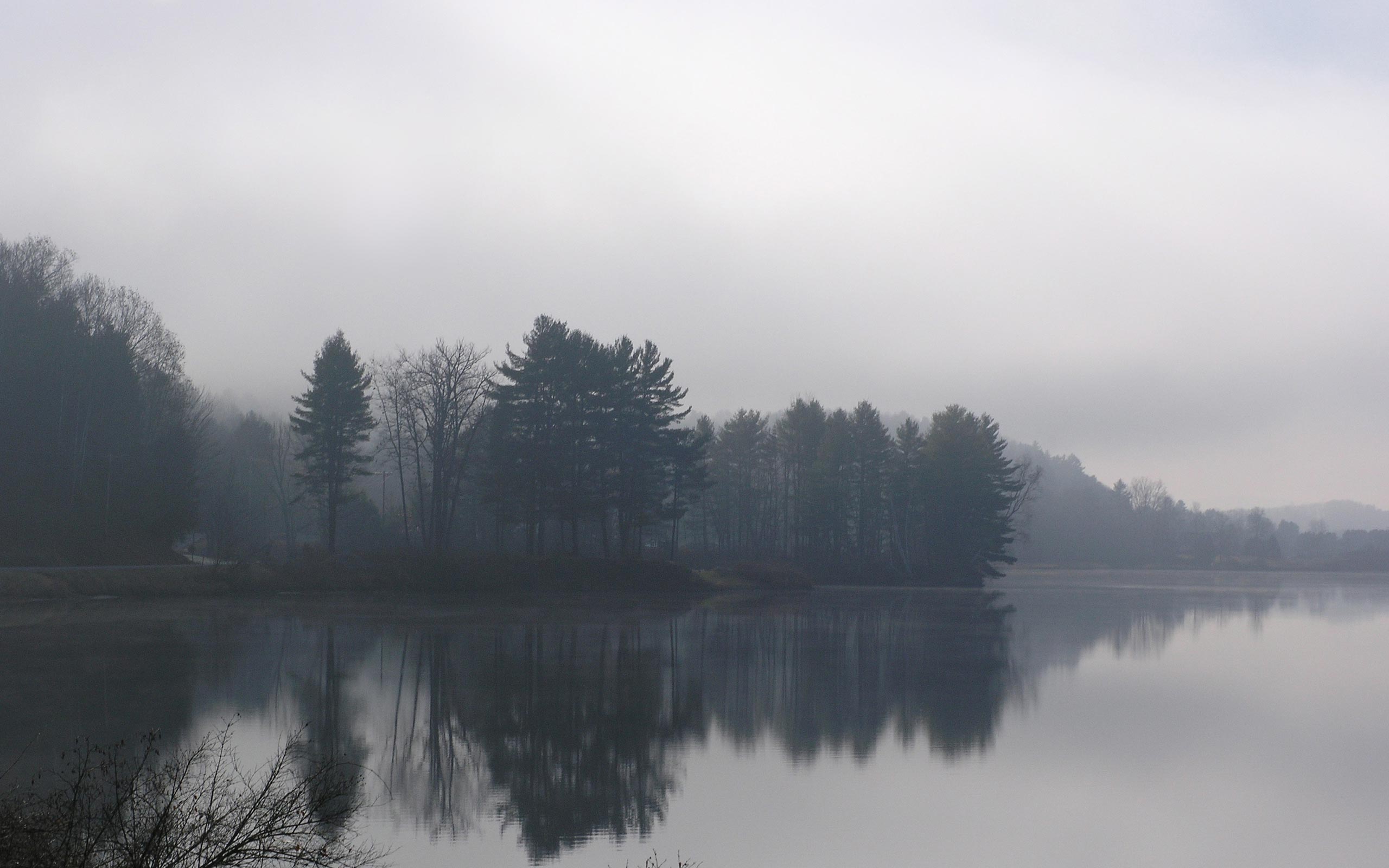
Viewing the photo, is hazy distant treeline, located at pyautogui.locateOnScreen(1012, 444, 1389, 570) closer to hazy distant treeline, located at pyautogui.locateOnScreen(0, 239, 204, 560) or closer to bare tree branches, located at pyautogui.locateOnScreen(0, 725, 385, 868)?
hazy distant treeline, located at pyautogui.locateOnScreen(0, 239, 204, 560)

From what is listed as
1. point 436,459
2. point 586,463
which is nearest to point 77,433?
point 436,459

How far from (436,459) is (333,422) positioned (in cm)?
530

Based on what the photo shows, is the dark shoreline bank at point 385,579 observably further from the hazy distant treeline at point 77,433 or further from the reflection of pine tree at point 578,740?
the reflection of pine tree at point 578,740

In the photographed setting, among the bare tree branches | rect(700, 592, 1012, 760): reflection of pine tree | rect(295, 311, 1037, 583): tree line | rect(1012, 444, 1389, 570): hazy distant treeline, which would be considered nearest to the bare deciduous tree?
rect(295, 311, 1037, 583): tree line

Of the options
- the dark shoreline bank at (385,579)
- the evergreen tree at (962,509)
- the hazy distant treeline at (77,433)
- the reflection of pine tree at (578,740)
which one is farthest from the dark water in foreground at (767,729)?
the evergreen tree at (962,509)

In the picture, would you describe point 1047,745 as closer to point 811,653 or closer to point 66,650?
point 811,653

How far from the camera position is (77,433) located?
50625 millimetres

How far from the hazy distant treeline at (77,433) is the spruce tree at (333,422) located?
6227mm

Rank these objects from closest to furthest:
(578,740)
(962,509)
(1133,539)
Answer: (578,740) → (962,509) → (1133,539)

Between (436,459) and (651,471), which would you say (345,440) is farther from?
(651,471)

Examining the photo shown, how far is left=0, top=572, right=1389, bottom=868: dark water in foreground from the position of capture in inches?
447

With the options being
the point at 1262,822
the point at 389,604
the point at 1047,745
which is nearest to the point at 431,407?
the point at 389,604

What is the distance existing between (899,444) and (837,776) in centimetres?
6461

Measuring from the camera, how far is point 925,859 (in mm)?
10672
